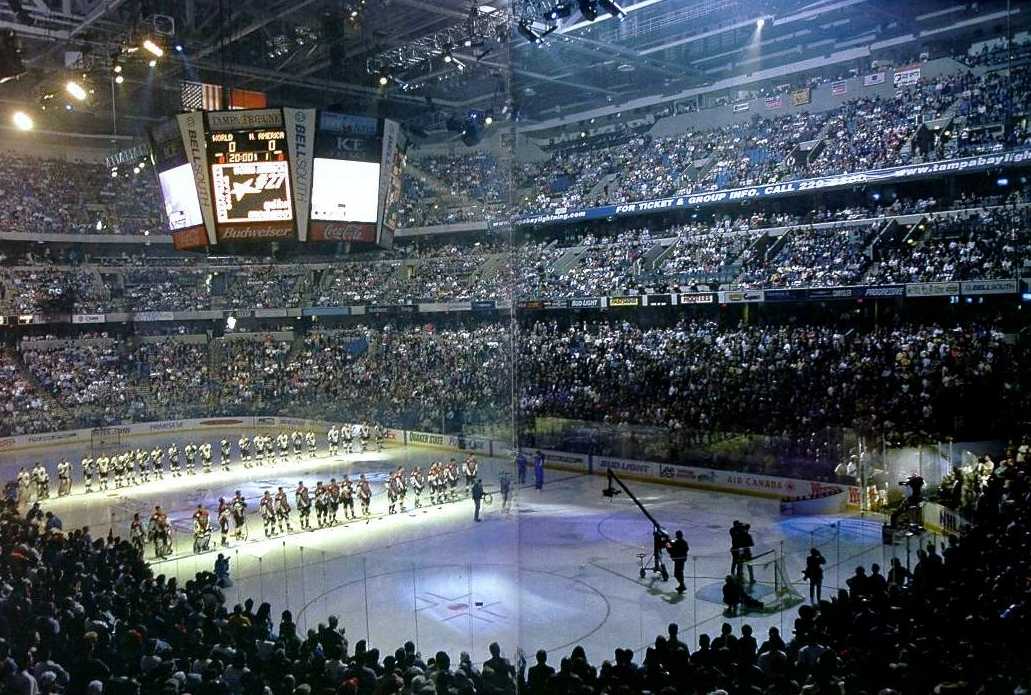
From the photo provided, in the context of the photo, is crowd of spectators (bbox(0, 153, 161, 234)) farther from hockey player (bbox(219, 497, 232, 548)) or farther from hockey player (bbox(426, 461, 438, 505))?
hockey player (bbox(219, 497, 232, 548))

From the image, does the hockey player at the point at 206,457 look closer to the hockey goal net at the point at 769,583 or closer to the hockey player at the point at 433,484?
the hockey player at the point at 433,484

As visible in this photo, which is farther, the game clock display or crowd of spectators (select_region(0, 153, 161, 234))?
crowd of spectators (select_region(0, 153, 161, 234))

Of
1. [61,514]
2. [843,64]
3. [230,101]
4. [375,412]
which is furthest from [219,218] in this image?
[843,64]

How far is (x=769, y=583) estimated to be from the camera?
12.5 metres

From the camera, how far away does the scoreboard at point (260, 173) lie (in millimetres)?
11500

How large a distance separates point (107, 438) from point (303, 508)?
59.8 feet

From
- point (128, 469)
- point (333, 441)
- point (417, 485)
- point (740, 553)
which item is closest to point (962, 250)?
point (740, 553)

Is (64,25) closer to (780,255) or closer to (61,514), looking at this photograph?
(61,514)

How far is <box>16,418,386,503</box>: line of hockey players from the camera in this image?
23.2 m

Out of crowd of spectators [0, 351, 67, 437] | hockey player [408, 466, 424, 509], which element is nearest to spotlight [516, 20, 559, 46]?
hockey player [408, 466, 424, 509]

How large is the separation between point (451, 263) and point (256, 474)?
1549 centimetres

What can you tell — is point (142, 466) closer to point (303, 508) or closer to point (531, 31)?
point (303, 508)

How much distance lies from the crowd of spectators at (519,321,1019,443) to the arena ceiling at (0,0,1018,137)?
921 centimetres

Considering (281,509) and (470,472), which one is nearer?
(281,509)
